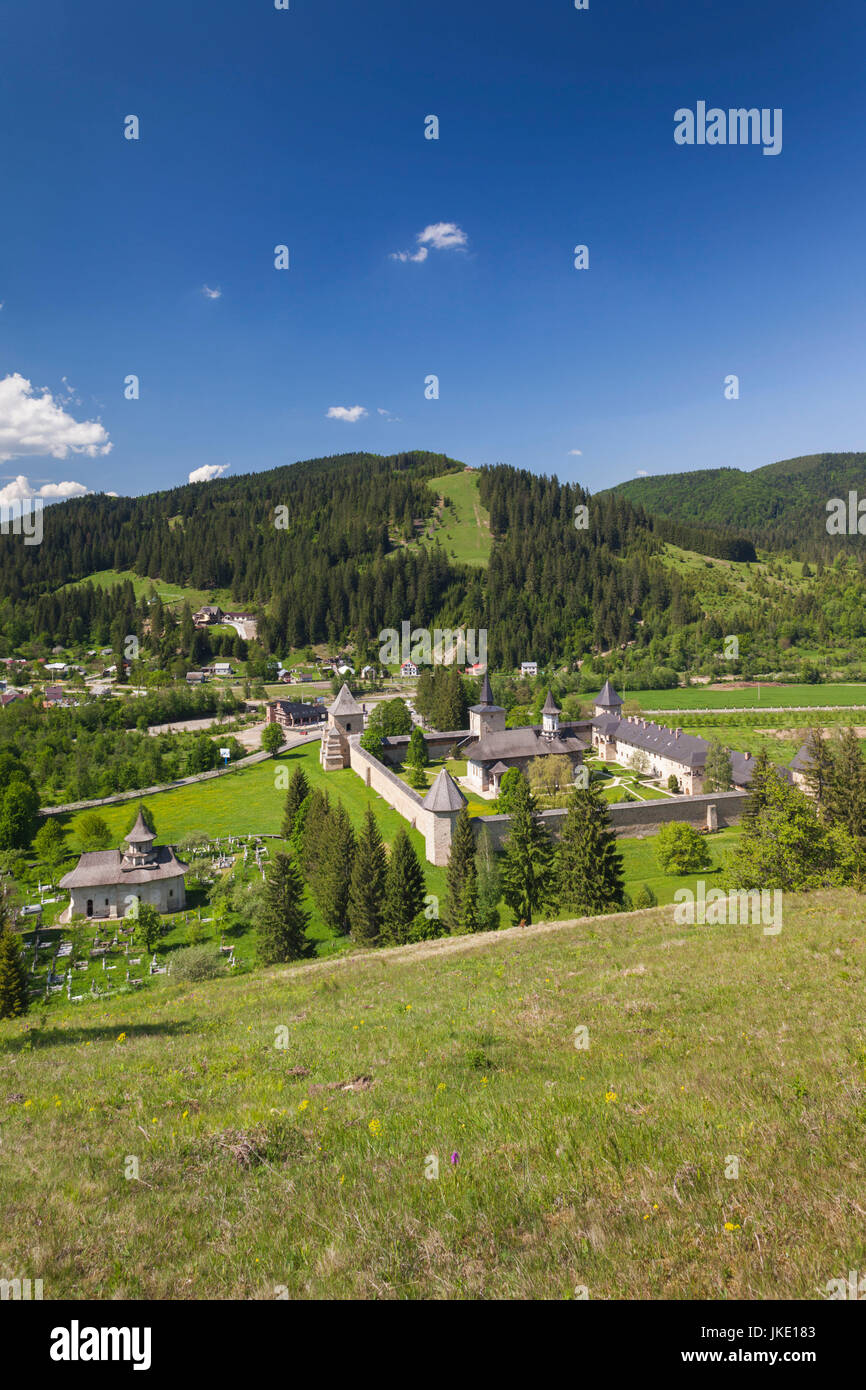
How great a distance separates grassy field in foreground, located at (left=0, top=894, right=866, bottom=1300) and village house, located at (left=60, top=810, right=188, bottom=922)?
102 feet

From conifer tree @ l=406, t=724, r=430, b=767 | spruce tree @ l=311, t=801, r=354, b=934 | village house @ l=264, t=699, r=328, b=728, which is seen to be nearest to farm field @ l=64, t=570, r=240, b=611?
village house @ l=264, t=699, r=328, b=728

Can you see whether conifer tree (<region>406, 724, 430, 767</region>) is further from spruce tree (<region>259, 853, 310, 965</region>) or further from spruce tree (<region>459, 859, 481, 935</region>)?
spruce tree (<region>259, 853, 310, 965</region>)

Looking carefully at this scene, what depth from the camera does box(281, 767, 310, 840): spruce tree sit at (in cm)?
5106

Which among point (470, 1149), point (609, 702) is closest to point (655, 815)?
point (609, 702)

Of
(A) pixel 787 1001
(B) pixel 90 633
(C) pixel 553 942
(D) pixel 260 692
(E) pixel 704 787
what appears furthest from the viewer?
(B) pixel 90 633

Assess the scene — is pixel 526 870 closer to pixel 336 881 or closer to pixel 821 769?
pixel 336 881

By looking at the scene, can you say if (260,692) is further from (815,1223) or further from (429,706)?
(815,1223)

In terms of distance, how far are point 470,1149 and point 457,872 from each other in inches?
1065

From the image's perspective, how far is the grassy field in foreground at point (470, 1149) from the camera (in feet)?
15.5

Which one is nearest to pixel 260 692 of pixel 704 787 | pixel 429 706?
Result: pixel 429 706

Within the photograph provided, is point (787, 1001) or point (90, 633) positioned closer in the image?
point (787, 1001)

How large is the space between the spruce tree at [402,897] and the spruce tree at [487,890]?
10.4 ft
